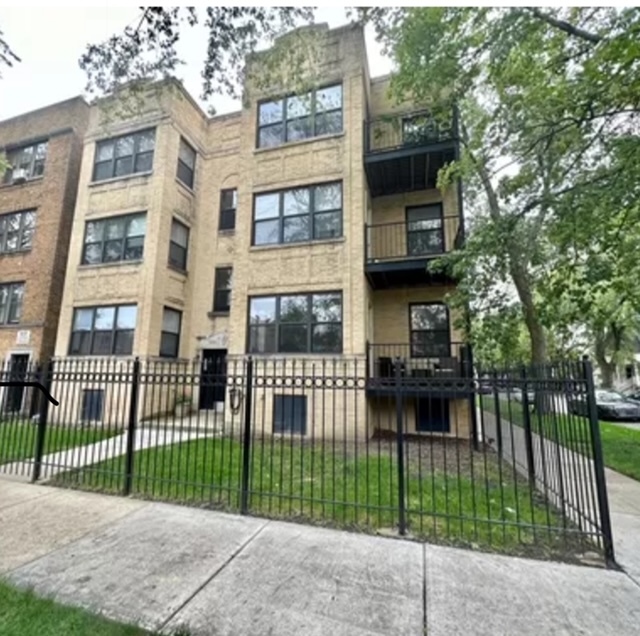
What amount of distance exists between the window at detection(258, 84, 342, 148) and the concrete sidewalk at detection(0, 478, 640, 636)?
459 inches

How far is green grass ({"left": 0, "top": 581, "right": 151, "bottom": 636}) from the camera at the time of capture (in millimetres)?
2795

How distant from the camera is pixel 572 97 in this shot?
811 cm

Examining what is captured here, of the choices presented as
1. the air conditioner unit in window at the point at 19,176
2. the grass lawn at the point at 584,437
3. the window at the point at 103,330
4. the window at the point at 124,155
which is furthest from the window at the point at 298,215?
the air conditioner unit in window at the point at 19,176

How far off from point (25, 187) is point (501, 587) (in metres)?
21.0

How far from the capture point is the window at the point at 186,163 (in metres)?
15.3

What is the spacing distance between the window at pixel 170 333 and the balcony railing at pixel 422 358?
24.7 ft

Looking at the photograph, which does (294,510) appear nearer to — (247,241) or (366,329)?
(366,329)

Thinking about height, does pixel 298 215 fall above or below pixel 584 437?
above

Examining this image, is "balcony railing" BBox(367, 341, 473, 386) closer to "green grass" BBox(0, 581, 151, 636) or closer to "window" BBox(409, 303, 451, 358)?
"window" BBox(409, 303, 451, 358)

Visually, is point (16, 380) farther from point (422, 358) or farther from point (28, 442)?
point (422, 358)

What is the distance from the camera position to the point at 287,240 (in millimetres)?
12227

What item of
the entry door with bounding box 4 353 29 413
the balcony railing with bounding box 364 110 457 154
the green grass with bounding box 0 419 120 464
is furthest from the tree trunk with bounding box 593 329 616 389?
the entry door with bounding box 4 353 29 413

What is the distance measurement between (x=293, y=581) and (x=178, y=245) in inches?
542

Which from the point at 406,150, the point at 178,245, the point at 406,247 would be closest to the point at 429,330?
the point at 406,247
